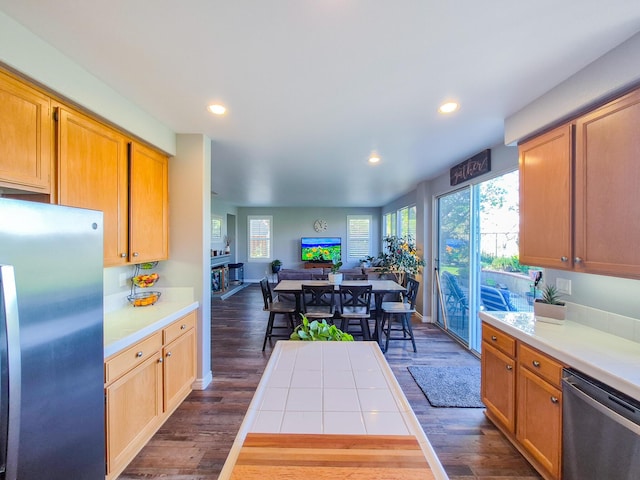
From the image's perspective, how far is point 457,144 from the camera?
293cm

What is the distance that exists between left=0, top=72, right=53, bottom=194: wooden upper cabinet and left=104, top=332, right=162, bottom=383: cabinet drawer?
1030mm

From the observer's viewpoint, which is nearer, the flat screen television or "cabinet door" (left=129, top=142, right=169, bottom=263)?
"cabinet door" (left=129, top=142, right=169, bottom=263)

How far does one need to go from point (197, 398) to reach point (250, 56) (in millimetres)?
2814

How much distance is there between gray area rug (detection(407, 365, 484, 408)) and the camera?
8.27 ft

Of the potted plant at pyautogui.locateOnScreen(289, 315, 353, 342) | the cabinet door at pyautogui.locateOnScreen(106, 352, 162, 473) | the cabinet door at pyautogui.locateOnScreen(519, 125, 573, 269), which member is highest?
the cabinet door at pyautogui.locateOnScreen(519, 125, 573, 269)

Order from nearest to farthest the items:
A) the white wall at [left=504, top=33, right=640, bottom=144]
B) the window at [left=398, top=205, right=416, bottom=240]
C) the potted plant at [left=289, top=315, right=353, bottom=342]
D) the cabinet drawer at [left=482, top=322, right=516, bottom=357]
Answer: the white wall at [left=504, top=33, right=640, bottom=144] < the potted plant at [left=289, top=315, right=353, bottom=342] < the cabinet drawer at [left=482, top=322, right=516, bottom=357] < the window at [left=398, top=205, right=416, bottom=240]

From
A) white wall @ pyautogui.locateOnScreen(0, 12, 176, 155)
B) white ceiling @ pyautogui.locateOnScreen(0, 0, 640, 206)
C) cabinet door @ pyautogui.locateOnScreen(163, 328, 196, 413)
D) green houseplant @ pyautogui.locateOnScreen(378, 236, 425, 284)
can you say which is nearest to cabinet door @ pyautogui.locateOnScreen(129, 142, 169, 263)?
white wall @ pyautogui.locateOnScreen(0, 12, 176, 155)

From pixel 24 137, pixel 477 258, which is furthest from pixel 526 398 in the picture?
pixel 24 137

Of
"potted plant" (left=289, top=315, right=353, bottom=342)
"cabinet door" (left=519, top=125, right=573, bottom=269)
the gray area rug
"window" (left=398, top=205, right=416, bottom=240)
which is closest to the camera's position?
"potted plant" (left=289, top=315, right=353, bottom=342)

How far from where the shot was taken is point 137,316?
214cm

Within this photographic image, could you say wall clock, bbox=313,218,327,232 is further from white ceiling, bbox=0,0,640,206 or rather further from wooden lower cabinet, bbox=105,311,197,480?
wooden lower cabinet, bbox=105,311,197,480

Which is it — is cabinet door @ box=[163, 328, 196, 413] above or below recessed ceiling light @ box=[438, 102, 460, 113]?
below

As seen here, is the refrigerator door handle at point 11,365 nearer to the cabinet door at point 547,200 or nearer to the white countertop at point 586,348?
the white countertop at point 586,348

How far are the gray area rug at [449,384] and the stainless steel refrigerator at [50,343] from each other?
2.56 meters
